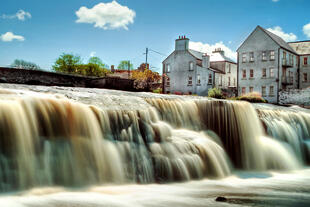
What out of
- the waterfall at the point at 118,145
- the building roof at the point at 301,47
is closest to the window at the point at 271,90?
the building roof at the point at 301,47

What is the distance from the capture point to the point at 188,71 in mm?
46125

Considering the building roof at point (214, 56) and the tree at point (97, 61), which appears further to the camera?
the tree at point (97, 61)

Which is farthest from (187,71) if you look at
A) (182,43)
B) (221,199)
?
(221,199)

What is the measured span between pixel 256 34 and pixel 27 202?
43.0 metres

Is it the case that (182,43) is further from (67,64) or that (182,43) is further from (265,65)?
(67,64)

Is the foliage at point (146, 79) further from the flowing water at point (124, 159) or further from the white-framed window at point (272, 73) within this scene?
the flowing water at point (124, 159)

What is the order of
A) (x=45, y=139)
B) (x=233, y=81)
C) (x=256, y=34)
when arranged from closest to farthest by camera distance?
(x=45, y=139) → (x=256, y=34) → (x=233, y=81)

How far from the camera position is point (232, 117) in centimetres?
1198

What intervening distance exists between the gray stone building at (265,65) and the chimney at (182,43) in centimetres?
775

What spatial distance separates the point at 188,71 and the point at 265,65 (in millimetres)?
10724

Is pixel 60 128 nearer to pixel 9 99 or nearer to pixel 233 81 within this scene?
pixel 9 99

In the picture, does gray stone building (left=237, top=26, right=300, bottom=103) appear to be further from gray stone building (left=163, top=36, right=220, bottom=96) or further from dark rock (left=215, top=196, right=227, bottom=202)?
dark rock (left=215, top=196, right=227, bottom=202)

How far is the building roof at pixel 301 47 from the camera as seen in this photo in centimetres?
4703

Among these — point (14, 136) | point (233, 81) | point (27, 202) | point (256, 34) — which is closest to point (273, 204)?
point (27, 202)
